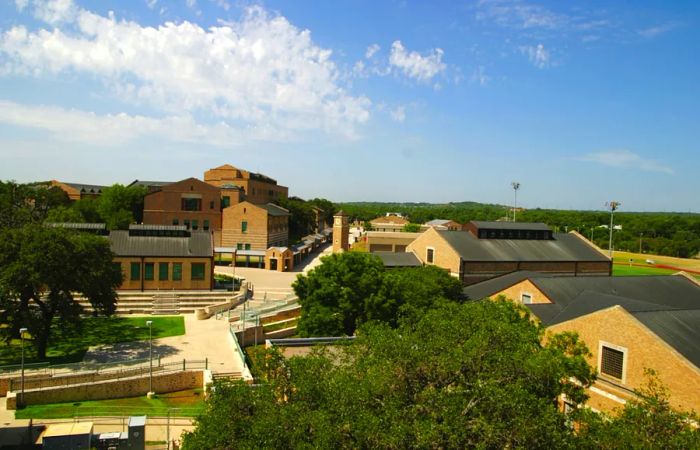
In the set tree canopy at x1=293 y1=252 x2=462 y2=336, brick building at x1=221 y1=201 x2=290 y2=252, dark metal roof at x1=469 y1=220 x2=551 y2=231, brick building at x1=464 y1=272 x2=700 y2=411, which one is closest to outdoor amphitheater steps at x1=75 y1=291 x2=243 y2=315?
tree canopy at x1=293 y1=252 x2=462 y2=336

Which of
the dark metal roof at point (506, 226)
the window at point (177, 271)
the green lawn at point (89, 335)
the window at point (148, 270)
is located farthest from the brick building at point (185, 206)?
the dark metal roof at point (506, 226)

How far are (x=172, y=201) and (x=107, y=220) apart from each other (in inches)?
427

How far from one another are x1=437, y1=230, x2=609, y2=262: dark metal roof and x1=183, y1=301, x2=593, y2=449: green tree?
28.5m

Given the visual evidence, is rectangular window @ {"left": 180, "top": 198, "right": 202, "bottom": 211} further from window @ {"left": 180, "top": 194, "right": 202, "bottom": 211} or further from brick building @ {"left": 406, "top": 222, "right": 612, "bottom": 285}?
brick building @ {"left": 406, "top": 222, "right": 612, "bottom": 285}

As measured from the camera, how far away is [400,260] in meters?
47.8

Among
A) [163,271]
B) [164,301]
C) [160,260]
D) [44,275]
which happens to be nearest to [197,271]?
[163,271]

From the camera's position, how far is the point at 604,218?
589 feet

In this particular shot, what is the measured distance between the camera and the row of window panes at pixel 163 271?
41719 millimetres

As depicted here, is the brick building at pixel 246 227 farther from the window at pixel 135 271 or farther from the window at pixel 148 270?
the window at pixel 135 271

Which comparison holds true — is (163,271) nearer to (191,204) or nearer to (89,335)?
(89,335)

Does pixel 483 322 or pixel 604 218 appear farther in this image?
pixel 604 218

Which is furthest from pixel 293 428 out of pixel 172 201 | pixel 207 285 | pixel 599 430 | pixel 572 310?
pixel 172 201

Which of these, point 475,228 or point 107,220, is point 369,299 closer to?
point 475,228

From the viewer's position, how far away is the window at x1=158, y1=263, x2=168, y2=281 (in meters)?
42.2
